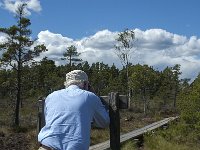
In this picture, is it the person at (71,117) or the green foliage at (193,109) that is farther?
the green foliage at (193,109)

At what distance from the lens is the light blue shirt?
4.14m

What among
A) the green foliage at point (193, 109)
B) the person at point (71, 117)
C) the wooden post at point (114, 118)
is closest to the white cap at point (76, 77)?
the person at point (71, 117)

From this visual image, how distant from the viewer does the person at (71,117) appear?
414 cm

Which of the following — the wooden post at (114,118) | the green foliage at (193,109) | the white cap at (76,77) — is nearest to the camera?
the white cap at (76,77)

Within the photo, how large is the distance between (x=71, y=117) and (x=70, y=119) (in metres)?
0.02

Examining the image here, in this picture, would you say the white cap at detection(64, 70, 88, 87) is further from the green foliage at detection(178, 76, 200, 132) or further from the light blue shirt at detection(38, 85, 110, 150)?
the green foliage at detection(178, 76, 200, 132)

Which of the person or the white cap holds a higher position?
the white cap

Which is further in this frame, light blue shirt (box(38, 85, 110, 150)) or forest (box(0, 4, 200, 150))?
forest (box(0, 4, 200, 150))

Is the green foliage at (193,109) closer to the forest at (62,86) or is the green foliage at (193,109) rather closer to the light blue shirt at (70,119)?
the forest at (62,86)

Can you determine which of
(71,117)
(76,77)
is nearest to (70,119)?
(71,117)

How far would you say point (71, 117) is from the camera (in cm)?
420

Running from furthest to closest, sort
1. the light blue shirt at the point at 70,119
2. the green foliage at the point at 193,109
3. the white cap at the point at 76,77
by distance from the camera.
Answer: the green foliage at the point at 193,109
the white cap at the point at 76,77
the light blue shirt at the point at 70,119

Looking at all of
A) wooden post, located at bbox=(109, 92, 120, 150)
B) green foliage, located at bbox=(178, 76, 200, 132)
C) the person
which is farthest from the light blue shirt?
green foliage, located at bbox=(178, 76, 200, 132)

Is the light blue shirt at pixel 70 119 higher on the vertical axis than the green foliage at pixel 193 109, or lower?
higher
